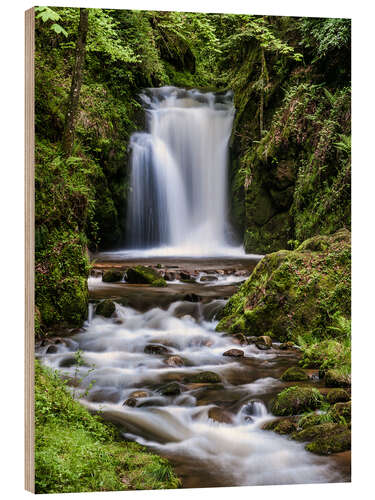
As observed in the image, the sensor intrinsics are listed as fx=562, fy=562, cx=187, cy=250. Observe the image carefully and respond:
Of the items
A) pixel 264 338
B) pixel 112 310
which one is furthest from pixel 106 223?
pixel 264 338

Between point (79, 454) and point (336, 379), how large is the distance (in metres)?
2.29

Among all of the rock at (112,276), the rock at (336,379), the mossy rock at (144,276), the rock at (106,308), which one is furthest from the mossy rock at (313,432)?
the rock at (112,276)

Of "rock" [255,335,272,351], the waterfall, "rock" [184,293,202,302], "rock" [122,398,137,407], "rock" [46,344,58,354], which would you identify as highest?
the waterfall

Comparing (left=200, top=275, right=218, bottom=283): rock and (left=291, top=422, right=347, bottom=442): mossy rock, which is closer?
(left=291, top=422, right=347, bottom=442): mossy rock

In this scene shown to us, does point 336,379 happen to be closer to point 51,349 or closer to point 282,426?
point 282,426

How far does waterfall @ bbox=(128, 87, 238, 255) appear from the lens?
16.9 feet

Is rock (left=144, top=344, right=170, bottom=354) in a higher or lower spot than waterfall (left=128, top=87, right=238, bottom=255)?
lower

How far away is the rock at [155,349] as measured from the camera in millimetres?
4547

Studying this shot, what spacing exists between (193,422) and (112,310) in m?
1.11

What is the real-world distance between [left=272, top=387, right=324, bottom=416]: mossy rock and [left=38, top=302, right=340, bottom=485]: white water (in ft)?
0.30

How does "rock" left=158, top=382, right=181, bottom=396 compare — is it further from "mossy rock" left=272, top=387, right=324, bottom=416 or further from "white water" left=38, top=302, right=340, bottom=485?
"mossy rock" left=272, top=387, right=324, bottom=416

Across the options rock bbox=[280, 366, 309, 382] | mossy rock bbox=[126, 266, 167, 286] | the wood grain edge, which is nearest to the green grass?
the wood grain edge

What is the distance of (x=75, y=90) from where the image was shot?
189 inches

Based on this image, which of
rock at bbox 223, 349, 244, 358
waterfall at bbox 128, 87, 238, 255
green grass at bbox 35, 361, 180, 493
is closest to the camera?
green grass at bbox 35, 361, 180, 493
